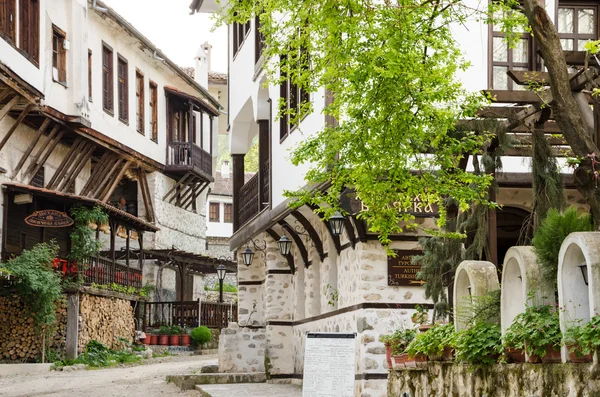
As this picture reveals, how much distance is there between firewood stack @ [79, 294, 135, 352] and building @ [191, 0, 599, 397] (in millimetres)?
5511

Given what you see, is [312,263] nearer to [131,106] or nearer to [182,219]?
[131,106]

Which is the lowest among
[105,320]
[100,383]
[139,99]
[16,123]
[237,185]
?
[100,383]

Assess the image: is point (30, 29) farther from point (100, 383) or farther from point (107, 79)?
point (100, 383)

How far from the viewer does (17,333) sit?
24172mm

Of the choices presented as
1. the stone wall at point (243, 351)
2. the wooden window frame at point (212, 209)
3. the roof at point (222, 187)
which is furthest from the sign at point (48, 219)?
the wooden window frame at point (212, 209)

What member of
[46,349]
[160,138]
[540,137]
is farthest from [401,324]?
[160,138]

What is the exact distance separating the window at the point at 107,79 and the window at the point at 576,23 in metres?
19.0

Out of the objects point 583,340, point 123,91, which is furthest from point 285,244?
point 123,91

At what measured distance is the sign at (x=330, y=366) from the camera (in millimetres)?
10008

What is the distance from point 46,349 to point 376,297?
12.8m

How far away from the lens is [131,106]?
32781 millimetres

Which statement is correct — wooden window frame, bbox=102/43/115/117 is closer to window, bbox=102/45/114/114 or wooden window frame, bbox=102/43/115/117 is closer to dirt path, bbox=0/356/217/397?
window, bbox=102/45/114/114

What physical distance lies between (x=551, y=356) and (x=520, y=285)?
1.15m

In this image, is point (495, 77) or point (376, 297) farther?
point (376, 297)
